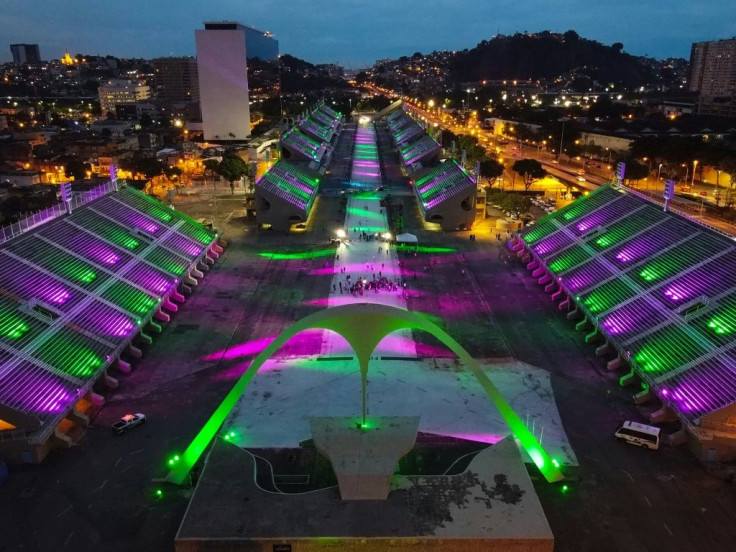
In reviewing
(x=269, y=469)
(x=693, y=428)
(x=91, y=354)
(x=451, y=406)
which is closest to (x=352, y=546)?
(x=269, y=469)

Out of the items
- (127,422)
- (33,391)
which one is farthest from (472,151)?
(33,391)

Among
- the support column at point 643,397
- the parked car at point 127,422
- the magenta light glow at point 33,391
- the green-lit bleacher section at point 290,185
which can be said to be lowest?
the parked car at point 127,422

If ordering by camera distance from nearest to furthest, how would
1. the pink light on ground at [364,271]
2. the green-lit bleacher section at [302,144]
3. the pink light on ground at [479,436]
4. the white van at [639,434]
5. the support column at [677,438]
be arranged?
the white van at [639,434]
the support column at [677,438]
the pink light on ground at [479,436]
the pink light on ground at [364,271]
the green-lit bleacher section at [302,144]

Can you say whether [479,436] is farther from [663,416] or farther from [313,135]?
[313,135]

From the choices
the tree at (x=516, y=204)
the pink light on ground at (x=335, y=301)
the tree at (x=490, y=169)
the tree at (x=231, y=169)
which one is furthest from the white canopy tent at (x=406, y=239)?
the tree at (x=231, y=169)

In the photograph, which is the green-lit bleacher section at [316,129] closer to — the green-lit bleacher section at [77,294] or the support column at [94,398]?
the green-lit bleacher section at [77,294]

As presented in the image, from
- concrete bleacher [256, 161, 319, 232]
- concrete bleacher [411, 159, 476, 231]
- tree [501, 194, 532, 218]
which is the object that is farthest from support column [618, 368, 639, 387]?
concrete bleacher [256, 161, 319, 232]
